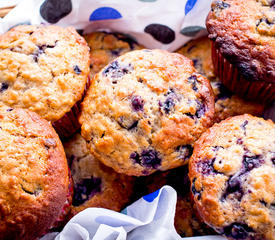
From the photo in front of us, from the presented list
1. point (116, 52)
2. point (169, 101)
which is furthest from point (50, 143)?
point (116, 52)

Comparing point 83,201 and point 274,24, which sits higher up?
point 274,24

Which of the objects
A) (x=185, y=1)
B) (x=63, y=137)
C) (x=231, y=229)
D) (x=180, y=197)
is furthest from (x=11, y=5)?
(x=231, y=229)

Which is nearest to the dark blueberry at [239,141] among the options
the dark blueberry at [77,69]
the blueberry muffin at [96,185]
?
the blueberry muffin at [96,185]

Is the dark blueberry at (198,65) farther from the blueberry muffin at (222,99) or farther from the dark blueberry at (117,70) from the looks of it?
the dark blueberry at (117,70)

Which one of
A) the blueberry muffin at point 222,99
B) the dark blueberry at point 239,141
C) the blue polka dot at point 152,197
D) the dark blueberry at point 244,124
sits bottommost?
the blue polka dot at point 152,197

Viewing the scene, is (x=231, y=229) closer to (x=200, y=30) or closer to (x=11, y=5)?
(x=200, y=30)

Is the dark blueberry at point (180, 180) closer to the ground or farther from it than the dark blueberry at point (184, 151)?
closer to the ground

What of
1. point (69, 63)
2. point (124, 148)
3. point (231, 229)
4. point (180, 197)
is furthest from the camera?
point (180, 197)

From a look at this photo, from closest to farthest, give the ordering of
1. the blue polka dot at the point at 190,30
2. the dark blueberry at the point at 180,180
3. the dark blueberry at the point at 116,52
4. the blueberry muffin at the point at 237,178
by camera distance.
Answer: the blueberry muffin at the point at 237,178
the dark blueberry at the point at 180,180
the blue polka dot at the point at 190,30
the dark blueberry at the point at 116,52
